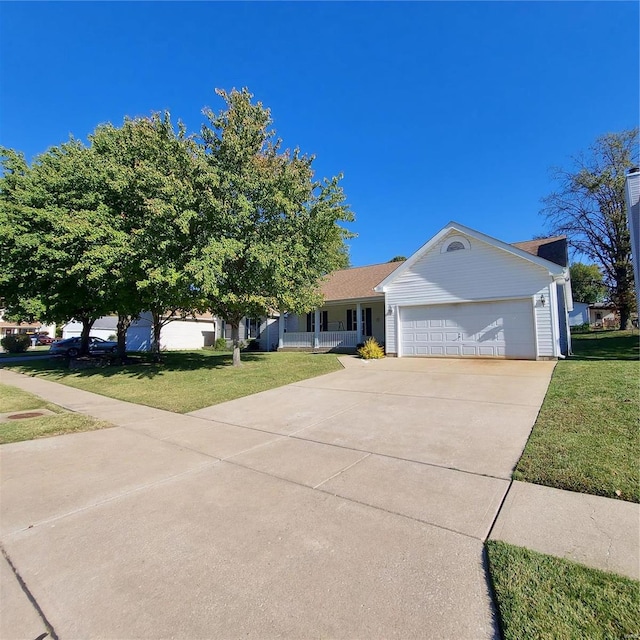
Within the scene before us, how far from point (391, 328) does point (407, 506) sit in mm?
12990

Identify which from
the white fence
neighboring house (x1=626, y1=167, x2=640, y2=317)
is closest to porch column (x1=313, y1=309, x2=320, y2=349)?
the white fence

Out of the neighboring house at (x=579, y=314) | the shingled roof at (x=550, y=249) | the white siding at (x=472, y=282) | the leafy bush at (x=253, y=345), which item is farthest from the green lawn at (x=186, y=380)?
the neighboring house at (x=579, y=314)

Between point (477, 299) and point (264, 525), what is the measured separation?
42.7 feet

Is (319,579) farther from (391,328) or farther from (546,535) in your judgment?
(391,328)

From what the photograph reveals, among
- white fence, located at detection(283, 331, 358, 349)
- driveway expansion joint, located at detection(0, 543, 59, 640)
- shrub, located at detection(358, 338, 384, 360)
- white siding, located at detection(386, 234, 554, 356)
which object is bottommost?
driveway expansion joint, located at detection(0, 543, 59, 640)

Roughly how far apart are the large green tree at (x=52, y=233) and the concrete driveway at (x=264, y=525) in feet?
27.8

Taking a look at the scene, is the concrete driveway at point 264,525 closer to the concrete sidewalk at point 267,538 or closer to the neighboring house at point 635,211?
the concrete sidewalk at point 267,538

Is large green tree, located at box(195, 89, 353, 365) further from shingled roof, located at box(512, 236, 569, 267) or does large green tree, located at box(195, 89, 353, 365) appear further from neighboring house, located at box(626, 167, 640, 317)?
shingled roof, located at box(512, 236, 569, 267)

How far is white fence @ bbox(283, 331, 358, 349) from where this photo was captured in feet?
65.8

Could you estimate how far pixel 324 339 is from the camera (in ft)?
68.1

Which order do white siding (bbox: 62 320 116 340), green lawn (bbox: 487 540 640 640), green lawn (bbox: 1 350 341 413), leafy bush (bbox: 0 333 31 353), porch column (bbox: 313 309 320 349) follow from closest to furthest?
green lawn (bbox: 487 540 640 640) → green lawn (bbox: 1 350 341 413) → porch column (bbox: 313 309 320 349) → leafy bush (bbox: 0 333 31 353) → white siding (bbox: 62 320 116 340)

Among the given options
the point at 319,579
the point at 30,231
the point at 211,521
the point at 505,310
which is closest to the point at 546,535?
the point at 319,579

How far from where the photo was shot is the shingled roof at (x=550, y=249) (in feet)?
50.6

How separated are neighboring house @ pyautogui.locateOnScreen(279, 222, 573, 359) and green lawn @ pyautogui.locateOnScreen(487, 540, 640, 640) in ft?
39.4
